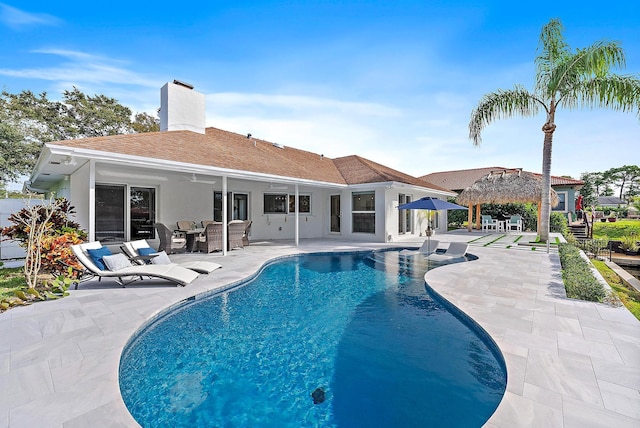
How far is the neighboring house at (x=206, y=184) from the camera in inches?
361

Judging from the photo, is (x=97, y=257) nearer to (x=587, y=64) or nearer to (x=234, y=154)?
(x=234, y=154)

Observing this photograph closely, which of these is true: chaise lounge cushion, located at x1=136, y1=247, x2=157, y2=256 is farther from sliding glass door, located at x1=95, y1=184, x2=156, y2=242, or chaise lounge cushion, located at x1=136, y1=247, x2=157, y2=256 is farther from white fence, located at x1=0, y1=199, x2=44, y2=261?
white fence, located at x1=0, y1=199, x2=44, y2=261

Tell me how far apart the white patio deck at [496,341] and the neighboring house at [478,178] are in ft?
87.0

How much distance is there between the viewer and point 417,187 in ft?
57.5

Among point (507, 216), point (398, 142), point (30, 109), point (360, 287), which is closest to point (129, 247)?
point (360, 287)

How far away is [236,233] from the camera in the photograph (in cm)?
1255

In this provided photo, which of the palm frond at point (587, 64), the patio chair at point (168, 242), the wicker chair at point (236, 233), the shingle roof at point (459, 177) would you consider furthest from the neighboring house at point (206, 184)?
the shingle roof at point (459, 177)

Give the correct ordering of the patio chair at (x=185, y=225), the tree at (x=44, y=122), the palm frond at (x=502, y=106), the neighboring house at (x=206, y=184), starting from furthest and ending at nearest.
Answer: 1. the tree at (x=44, y=122)
2. the palm frond at (x=502, y=106)
3. the patio chair at (x=185, y=225)
4. the neighboring house at (x=206, y=184)

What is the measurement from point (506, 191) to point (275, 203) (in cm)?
1587

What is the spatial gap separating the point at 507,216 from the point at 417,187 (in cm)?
1234

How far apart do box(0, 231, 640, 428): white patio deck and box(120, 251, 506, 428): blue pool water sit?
34cm

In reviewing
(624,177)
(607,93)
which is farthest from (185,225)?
(624,177)

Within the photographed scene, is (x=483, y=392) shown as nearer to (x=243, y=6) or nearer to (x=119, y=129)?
(x=243, y=6)

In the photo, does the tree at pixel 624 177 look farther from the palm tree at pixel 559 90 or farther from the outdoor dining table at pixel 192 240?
the outdoor dining table at pixel 192 240
